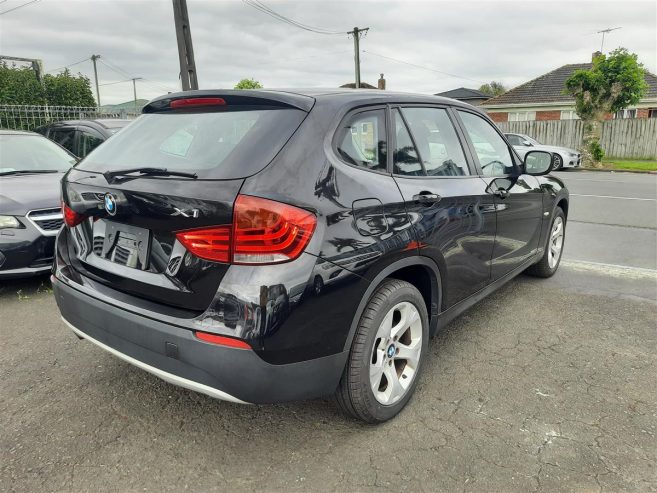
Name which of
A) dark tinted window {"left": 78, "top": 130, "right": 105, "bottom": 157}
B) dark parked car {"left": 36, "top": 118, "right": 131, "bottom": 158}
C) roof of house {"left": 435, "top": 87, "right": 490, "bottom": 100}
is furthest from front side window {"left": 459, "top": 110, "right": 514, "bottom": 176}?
roof of house {"left": 435, "top": 87, "right": 490, "bottom": 100}

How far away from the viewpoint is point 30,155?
5.78 metres

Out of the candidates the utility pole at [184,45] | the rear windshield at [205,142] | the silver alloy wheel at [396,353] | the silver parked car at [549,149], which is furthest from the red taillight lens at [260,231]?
the silver parked car at [549,149]

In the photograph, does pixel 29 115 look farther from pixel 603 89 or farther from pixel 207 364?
pixel 603 89

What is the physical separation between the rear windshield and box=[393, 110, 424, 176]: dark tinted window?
2.20 ft

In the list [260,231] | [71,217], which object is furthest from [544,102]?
[260,231]

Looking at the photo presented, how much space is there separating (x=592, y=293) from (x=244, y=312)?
3.90 meters

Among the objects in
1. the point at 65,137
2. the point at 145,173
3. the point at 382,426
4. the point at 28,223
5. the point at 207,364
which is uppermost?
the point at 65,137

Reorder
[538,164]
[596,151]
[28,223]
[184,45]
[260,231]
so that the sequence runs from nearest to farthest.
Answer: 1. [260,231]
2. [538,164]
3. [28,223]
4. [184,45]
5. [596,151]

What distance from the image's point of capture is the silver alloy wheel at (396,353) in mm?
2543

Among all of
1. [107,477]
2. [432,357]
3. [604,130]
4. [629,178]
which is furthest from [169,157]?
[604,130]

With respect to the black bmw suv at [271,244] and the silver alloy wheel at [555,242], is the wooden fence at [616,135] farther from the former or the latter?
the black bmw suv at [271,244]

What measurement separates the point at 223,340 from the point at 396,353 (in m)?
1.03

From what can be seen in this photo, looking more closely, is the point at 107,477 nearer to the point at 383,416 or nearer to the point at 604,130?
the point at 383,416

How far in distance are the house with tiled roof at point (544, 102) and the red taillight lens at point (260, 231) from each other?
114ft
